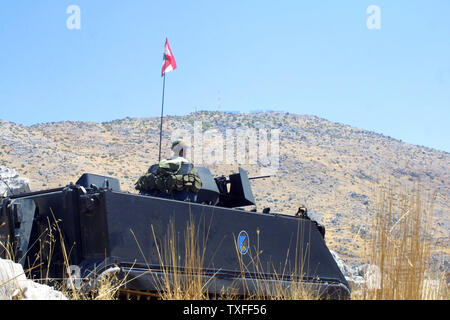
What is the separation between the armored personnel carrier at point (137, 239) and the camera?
5746 mm

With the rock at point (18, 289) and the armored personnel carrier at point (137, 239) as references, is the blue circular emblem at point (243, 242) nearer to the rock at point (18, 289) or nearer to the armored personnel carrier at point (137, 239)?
the armored personnel carrier at point (137, 239)

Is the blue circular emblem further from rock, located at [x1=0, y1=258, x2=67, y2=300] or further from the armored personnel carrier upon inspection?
rock, located at [x1=0, y1=258, x2=67, y2=300]

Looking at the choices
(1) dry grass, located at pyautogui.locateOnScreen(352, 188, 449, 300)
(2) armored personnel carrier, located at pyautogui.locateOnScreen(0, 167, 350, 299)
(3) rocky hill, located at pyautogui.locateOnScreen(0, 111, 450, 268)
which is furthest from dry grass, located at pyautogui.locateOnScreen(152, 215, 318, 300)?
(3) rocky hill, located at pyautogui.locateOnScreen(0, 111, 450, 268)

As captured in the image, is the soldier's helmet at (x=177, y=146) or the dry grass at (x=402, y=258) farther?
the soldier's helmet at (x=177, y=146)

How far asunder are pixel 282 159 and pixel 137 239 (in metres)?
42.4

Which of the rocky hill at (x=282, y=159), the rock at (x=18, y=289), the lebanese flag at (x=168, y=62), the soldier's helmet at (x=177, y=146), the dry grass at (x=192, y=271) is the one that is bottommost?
the rocky hill at (x=282, y=159)

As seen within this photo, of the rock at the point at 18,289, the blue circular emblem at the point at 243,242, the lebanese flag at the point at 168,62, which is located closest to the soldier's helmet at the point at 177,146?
the blue circular emblem at the point at 243,242

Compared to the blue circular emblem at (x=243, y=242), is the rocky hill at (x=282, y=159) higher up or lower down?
lower down

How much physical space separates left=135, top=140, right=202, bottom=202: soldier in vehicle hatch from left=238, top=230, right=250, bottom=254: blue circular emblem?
719mm

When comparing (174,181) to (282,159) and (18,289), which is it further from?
(282,159)

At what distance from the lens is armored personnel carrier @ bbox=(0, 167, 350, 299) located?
5.75m

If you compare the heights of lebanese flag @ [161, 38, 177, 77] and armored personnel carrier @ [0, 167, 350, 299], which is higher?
lebanese flag @ [161, 38, 177, 77]

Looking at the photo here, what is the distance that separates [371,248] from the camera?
4.44 metres
